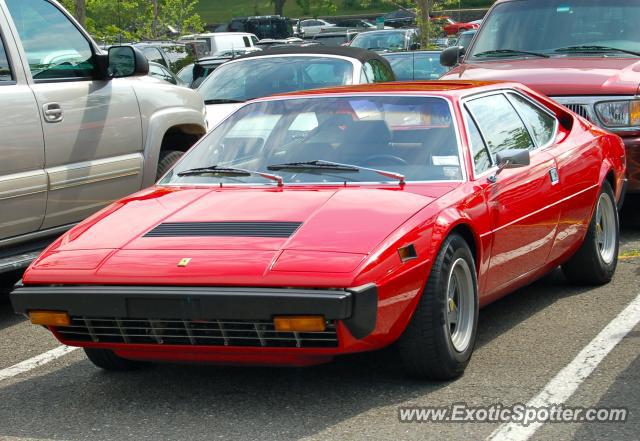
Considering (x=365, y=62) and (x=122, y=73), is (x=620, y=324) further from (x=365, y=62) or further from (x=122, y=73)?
(x=365, y=62)

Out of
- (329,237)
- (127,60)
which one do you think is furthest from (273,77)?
(329,237)

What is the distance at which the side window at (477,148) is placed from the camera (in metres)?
5.99

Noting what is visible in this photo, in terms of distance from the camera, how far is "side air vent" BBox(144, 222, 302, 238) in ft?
16.9

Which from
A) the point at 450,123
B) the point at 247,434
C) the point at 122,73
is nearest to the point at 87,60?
the point at 122,73

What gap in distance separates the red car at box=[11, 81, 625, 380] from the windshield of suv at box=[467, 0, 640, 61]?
11.1ft

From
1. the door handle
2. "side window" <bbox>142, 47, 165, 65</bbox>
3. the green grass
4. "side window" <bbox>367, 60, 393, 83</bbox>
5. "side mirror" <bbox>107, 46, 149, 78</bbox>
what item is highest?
"side mirror" <bbox>107, 46, 149, 78</bbox>

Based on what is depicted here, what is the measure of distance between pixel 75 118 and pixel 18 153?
2.10ft

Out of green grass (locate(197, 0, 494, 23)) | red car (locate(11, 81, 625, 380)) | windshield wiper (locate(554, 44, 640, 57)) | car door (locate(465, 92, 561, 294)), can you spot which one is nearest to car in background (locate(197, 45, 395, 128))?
windshield wiper (locate(554, 44, 640, 57))

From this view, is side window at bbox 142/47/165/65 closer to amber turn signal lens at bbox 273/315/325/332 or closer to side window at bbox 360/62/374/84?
side window at bbox 360/62/374/84

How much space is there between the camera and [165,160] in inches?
345

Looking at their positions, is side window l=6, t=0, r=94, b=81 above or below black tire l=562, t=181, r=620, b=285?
above

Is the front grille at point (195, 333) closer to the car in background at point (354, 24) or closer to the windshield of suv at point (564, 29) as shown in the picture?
the windshield of suv at point (564, 29)

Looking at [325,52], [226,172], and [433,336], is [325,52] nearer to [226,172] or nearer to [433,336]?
[226,172]

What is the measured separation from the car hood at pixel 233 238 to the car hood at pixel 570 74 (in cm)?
394
